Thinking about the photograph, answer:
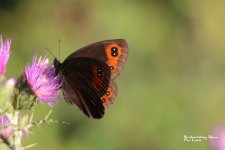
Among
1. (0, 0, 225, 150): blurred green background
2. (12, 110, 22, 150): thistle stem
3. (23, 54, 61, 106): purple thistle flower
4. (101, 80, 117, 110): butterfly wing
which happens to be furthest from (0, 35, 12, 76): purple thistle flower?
(0, 0, 225, 150): blurred green background

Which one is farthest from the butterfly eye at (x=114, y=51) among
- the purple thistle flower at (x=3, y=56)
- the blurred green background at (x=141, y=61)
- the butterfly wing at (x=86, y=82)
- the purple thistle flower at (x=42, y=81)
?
the blurred green background at (x=141, y=61)

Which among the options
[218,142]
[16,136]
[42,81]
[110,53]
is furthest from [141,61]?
[16,136]

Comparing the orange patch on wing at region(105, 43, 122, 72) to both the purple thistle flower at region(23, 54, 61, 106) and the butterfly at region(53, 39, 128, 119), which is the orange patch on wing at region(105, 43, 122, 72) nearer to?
the butterfly at region(53, 39, 128, 119)

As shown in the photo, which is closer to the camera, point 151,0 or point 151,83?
point 151,83

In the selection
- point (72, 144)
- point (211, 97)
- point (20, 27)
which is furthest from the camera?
point (20, 27)

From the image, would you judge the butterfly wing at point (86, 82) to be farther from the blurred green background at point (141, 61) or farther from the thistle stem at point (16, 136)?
the blurred green background at point (141, 61)

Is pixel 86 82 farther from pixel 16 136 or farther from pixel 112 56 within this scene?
pixel 16 136

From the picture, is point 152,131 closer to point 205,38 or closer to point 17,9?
point 205,38

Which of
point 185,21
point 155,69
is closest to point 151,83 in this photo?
point 155,69
